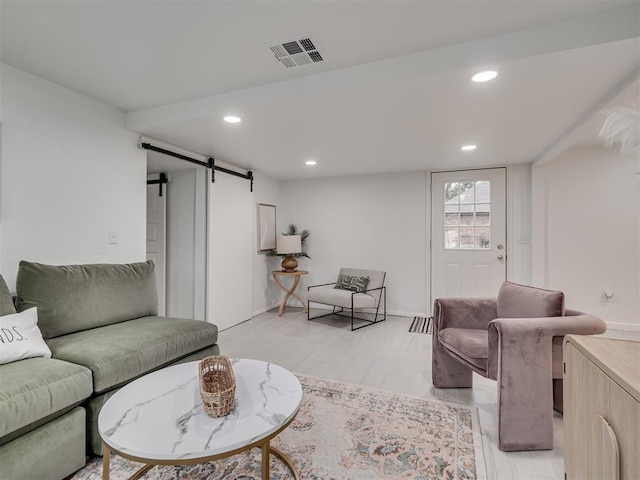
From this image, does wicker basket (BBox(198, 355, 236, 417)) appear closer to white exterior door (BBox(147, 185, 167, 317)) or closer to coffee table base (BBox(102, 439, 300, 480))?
coffee table base (BBox(102, 439, 300, 480))

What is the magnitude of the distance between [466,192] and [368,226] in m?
1.43

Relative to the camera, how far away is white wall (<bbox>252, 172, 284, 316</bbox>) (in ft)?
15.6

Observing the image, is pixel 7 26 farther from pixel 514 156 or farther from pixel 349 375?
pixel 514 156

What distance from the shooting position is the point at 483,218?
433 cm

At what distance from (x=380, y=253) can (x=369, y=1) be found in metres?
3.64

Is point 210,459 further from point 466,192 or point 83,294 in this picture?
point 466,192

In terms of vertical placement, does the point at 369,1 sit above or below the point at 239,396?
above

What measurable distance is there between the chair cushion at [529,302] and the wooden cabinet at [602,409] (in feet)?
3.01

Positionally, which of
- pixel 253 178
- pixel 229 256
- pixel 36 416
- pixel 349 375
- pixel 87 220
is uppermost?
pixel 253 178

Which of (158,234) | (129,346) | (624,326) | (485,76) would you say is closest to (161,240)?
(158,234)

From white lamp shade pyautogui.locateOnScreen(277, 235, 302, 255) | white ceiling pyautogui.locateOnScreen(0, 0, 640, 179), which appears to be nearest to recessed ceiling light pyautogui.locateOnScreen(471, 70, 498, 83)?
white ceiling pyautogui.locateOnScreen(0, 0, 640, 179)

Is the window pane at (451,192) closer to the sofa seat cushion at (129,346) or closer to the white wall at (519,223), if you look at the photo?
the white wall at (519,223)

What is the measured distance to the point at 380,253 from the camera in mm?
4836

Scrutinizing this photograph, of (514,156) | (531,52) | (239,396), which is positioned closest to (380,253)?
(514,156)
